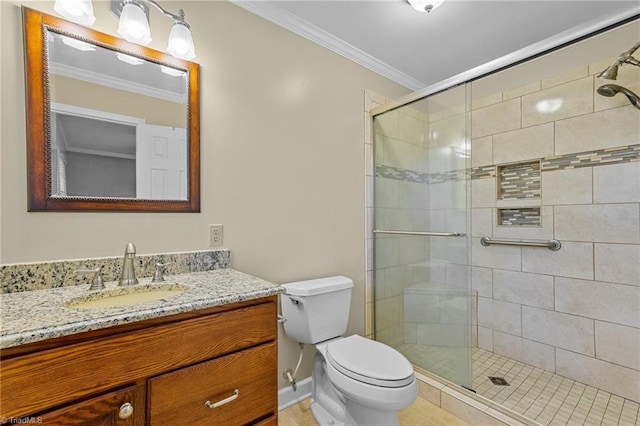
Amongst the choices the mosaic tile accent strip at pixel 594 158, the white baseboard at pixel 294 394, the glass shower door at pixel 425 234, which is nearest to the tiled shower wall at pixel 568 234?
the mosaic tile accent strip at pixel 594 158

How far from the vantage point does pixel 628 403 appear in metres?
1.73

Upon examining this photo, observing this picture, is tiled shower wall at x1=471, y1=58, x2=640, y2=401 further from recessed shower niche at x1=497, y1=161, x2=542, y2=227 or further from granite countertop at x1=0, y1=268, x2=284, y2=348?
granite countertop at x1=0, y1=268, x2=284, y2=348

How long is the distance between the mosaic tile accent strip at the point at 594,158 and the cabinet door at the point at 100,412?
103 inches

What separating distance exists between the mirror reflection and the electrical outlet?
0.71 feet

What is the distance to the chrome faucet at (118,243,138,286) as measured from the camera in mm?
1172

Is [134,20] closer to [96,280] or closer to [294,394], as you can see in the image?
[96,280]

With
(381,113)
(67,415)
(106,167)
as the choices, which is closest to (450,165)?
(381,113)

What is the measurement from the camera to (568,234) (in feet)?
6.58

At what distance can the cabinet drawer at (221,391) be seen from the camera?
0.86 m

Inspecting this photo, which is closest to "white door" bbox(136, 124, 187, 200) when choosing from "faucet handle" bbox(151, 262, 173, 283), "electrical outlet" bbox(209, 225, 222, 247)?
"electrical outlet" bbox(209, 225, 222, 247)

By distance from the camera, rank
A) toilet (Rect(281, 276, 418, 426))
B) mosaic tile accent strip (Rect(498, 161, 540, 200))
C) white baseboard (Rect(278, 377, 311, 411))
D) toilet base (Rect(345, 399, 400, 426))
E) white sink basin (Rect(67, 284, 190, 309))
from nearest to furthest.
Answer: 1. white sink basin (Rect(67, 284, 190, 309))
2. toilet (Rect(281, 276, 418, 426))
3. toilet base (Rect(345, 399, 400, 426))
4. white baseboard (Rect(278, 377, 311, 411))
5. mosaic tile accent strip (Rect(498, 161, 540, 200))

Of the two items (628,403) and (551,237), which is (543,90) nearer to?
(551,237)

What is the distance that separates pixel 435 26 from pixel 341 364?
6.68ft

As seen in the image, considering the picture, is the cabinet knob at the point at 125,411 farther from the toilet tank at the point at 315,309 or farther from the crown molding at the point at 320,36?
the crown molding at the point at 320,36
